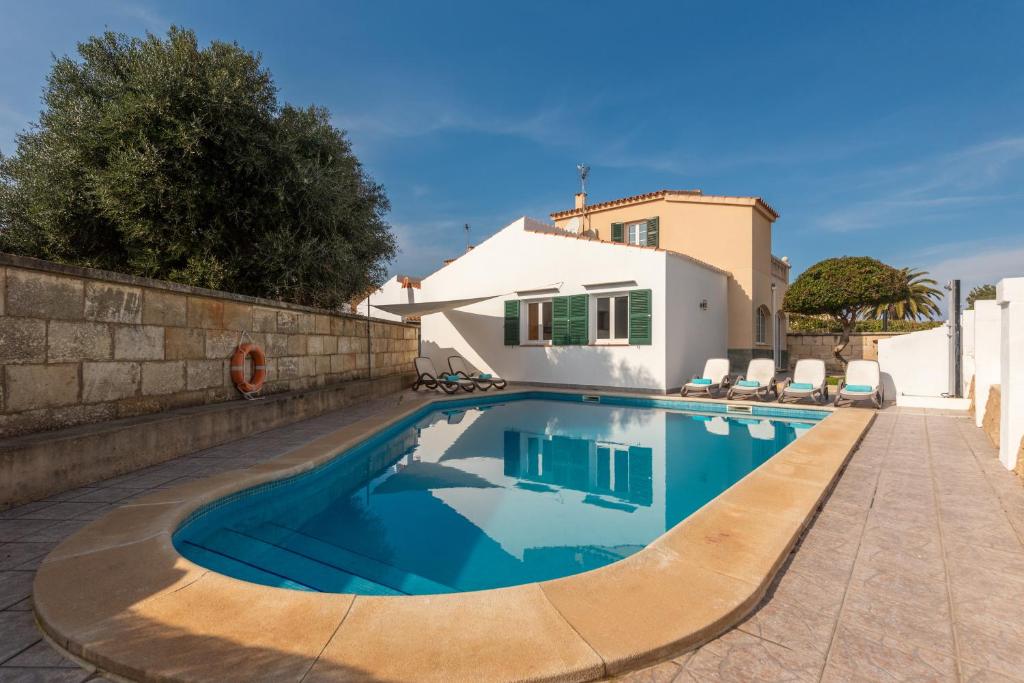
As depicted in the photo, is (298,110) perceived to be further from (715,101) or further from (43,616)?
(715,101)

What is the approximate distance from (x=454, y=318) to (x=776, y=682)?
15.4 meters

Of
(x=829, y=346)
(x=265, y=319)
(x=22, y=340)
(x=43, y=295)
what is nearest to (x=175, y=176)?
(x=265, y=319)

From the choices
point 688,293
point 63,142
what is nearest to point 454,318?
point 688,293

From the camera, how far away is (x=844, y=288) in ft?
60.0

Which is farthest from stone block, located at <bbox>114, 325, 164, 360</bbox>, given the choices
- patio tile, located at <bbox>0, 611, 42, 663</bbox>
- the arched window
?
the arched window

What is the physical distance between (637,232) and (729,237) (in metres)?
3.34

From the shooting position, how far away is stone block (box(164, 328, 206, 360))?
19.4 feet

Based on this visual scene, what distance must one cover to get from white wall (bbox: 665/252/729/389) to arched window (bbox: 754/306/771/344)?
1.72 metres

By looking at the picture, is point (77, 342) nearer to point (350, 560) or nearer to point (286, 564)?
point (286, 564)

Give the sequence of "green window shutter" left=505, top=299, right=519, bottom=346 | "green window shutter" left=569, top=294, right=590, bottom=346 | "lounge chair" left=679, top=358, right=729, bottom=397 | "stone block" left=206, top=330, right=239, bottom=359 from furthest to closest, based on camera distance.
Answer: "green window shutter" left=505, top=299, right=519, bottom=346 < "green window shutter" left=569, top=294, right=590, bottom=346 < "lounge chair" left=679, top=358, right=729, bottom=397 < "stone block" left=206, top=330, right=239, bottom=359

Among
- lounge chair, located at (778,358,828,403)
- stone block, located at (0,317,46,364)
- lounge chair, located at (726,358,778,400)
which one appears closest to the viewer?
stone block, located at (0,317,46,364)

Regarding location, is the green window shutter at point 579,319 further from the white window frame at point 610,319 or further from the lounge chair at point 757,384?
the lounge chair at point 757,384

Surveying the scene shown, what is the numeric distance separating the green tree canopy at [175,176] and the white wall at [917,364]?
1295cm

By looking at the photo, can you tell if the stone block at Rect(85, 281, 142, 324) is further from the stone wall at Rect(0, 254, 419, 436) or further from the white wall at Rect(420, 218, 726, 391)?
the white wall at Rect(420, 218, 726, 391)
